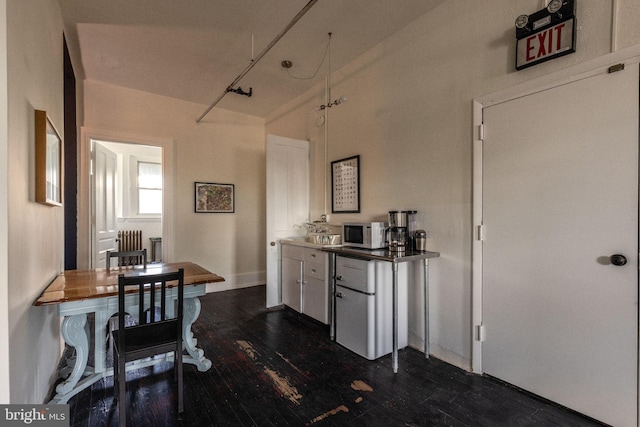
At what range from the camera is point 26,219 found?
1.58m

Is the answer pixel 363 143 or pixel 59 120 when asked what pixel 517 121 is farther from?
pixel 59 120

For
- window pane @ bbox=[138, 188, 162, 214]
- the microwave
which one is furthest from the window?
the microwave

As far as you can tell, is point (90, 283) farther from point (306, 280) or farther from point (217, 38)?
point (217, 38)

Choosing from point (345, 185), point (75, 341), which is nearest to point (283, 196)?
point (345, 185)

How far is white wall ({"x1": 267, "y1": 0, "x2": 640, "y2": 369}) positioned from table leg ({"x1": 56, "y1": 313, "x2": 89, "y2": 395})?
2.68 m

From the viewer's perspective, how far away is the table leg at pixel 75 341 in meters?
1.98

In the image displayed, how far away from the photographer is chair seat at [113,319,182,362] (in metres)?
1.84

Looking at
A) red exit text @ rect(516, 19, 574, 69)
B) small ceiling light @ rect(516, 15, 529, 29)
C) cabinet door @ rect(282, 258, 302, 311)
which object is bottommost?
cabinet door @ rect(282, 258, 302, 311)

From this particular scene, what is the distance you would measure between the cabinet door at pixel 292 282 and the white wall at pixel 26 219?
2.29 m

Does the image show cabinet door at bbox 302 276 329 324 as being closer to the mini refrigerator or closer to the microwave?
the mini refrigerator

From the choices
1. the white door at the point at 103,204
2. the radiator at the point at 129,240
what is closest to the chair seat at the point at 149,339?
the white door at the point at 103,204

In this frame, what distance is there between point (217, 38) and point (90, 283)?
260 cm

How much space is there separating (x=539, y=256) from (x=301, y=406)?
1.94m

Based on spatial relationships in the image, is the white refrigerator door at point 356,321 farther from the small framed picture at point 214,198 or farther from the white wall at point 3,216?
the small framed picture at point 214,198
